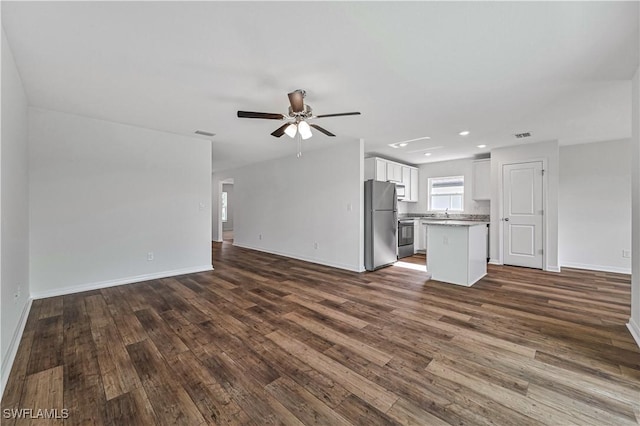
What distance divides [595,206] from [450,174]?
8.87 feet

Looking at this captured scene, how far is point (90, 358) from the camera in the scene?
6.59 feet

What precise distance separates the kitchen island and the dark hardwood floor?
420 mm

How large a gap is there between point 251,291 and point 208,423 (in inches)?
89.1

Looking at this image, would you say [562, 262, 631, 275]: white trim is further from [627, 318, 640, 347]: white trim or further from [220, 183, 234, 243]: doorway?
[220, 183, 234, 243]: doorway

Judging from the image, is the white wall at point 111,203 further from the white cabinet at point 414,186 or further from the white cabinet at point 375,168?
the white cabinet at point 414,186

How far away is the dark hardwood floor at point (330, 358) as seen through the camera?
1.50 m

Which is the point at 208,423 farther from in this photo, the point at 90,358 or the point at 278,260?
the point at 278,260

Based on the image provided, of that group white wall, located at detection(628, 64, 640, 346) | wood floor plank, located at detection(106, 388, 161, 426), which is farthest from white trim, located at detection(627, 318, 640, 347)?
wood floor plank, located at detection(106, 388, 161, 426)

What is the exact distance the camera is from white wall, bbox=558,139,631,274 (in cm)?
463

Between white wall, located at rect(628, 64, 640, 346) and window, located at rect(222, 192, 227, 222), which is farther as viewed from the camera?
window, located at rect(222, 192, 227, 222)

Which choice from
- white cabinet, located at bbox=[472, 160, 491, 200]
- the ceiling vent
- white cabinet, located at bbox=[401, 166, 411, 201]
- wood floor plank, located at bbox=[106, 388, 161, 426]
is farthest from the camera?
white cabinet, located at bbox=[401, 166, 411, 201]

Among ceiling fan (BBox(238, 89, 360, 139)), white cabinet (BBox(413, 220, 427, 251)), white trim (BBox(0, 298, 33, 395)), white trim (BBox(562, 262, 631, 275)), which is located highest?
ceiling fan (BBox(238, 89, 360, 139))

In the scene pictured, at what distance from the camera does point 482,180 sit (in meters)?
5.86

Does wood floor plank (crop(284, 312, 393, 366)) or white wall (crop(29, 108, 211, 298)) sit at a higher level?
white wall (crop(29, 108, 211, 298))
